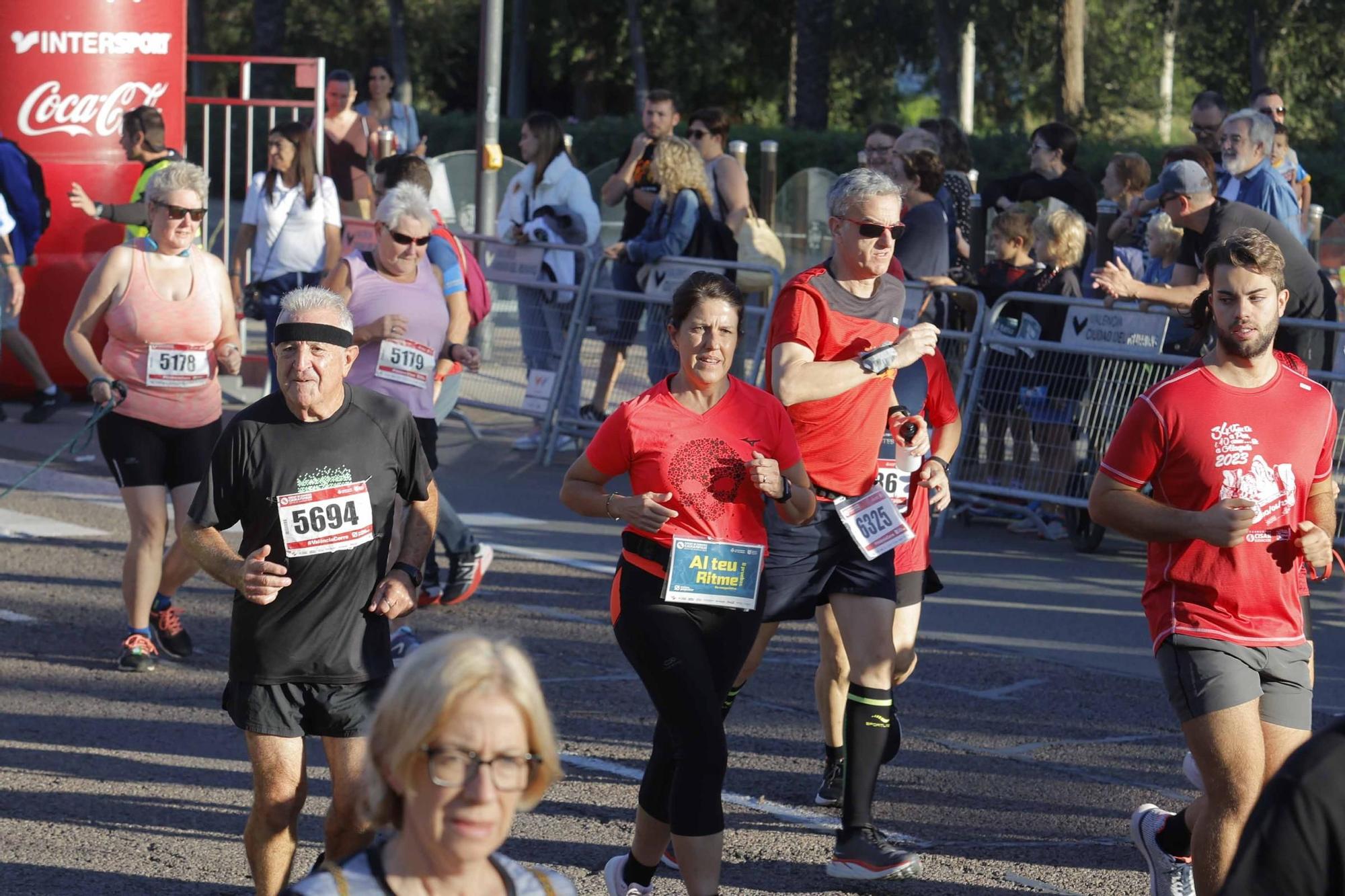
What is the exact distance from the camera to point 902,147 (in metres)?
10.8

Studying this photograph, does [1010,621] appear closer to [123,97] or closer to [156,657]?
[156,657]

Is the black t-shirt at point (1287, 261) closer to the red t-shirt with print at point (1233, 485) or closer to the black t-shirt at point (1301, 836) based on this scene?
the red t-shirt with print at point (1233, 485)

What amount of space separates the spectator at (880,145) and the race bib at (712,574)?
19.3 feet

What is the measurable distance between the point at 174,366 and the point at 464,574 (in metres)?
2.02

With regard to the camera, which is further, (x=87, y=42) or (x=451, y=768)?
(x=87, y=42)

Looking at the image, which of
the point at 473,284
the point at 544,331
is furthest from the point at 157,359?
the point at 544,331

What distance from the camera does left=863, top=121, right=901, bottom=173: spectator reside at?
1105 centimetres

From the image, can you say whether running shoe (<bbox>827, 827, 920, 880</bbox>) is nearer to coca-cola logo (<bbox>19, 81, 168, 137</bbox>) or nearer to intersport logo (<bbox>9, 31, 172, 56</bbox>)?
coca-cola logo (<bbox>19, 81, 168, 137</bbox>)

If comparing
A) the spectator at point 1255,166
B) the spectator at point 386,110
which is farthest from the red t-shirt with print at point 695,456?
the spectator at point 386,110

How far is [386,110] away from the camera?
18156 millimetres

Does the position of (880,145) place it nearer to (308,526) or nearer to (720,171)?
(720,171)

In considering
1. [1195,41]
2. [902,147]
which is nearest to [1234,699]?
[902,147]

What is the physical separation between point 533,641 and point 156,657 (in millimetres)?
1587

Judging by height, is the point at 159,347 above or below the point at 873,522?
above
